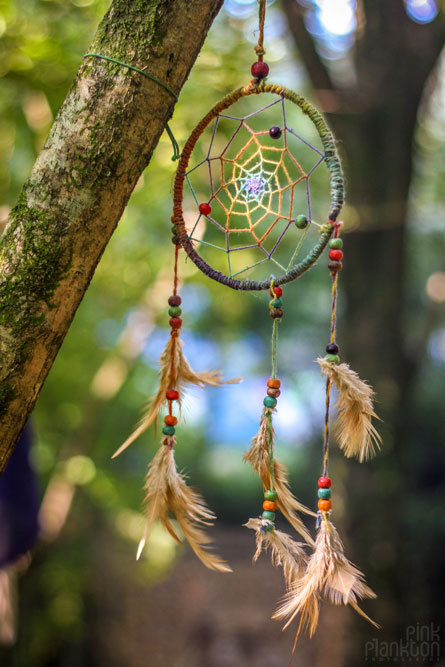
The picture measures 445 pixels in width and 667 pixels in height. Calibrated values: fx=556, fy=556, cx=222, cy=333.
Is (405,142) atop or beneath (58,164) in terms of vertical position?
atop

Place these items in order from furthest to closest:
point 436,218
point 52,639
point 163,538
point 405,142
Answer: point 436,218 < point 52,639 < point 163,538 < point 405,142

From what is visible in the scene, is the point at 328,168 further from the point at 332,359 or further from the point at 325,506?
the point at 325,506

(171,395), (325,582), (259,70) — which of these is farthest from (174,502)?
(259,70)

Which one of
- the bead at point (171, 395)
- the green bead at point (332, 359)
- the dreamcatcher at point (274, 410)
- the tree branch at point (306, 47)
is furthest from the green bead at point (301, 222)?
the tree branch at point (306, 47)

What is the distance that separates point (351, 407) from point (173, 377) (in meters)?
0.32

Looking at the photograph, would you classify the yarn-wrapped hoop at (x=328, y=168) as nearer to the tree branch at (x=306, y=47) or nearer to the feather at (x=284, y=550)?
the feather at (x=284, y=550)

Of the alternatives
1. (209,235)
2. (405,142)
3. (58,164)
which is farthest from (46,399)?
(58,164)

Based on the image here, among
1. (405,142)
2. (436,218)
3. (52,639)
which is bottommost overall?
(52,639)

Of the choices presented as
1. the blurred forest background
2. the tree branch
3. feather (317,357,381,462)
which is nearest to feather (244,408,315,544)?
feather (317,357,381,462)

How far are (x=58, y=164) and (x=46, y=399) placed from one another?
95.2 inches

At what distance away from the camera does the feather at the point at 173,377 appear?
38.1 inches

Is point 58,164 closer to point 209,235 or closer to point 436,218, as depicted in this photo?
point 209,235

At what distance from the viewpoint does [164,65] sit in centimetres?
75

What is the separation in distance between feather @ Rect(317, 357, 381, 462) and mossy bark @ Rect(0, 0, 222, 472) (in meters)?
0.38
